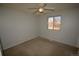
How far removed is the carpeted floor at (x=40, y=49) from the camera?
206cm

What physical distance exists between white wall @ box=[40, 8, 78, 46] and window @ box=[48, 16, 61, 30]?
0.05m

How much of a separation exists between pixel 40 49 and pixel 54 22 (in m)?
0.46

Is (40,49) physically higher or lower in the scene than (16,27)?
lower

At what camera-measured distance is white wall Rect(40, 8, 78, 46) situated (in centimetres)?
205

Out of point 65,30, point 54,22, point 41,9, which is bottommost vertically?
point 65,30

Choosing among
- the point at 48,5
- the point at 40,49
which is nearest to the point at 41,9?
the point at 48,5

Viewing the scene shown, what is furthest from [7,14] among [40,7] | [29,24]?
[40,7]

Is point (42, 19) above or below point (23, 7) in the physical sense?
below

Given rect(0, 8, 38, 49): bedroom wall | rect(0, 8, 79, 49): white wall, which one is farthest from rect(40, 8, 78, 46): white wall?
rect(0, 8, 38, 49): bedroom wall

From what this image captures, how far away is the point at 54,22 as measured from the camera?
6.73 ft

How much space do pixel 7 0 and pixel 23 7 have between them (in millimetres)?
251

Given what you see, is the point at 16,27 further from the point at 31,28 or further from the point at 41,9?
the point at 41,9

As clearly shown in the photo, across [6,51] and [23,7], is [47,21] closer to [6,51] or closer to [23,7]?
[23,7]

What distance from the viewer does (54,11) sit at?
203 centimetres
